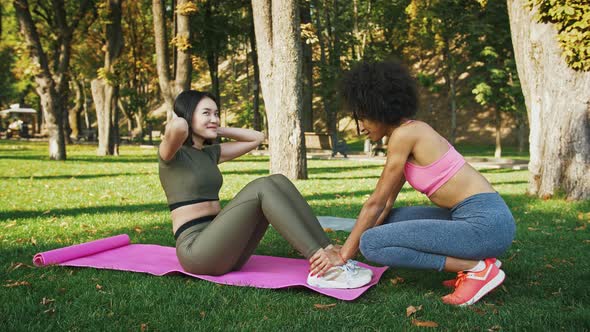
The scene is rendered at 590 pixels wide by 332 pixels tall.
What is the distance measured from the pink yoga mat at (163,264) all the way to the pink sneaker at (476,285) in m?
0.64

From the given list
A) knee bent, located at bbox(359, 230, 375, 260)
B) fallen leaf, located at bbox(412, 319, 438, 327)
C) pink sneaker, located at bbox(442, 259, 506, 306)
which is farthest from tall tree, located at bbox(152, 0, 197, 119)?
fallen leaf, located at bbox(412, 319, 438, 327)

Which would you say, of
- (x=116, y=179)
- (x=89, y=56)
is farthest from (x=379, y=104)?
(x=89, y=56)

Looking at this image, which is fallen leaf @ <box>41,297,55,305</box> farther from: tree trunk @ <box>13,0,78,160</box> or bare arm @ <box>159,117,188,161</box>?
tree trunk @ <box>13,0,78,160</box>

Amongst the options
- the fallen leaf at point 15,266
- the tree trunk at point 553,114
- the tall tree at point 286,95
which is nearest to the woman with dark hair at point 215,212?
the fallen leaf at point 15,266

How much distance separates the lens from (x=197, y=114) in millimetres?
4535

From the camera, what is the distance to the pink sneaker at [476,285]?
151 inches

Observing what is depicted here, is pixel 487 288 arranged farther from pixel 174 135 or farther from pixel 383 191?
pixel 174 135

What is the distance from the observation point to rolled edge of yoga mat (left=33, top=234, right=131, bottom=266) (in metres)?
4.79

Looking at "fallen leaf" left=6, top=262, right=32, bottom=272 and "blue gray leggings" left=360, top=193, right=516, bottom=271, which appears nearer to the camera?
"blue gray leggings" left=360, top=193, right=516, bottom=271

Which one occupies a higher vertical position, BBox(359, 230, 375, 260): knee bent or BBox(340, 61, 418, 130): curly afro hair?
BBox(340, 61, 418, 130): curly afro hair

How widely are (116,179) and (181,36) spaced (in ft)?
19.6

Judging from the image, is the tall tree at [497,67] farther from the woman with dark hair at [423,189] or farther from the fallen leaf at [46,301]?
the fallen leaf at [46,301]

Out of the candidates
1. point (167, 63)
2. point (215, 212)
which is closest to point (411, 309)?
point (215, 212)

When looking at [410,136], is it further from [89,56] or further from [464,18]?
[89,56]
